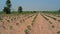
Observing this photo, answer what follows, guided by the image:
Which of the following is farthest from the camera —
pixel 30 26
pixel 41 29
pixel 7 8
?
pixel 7 8

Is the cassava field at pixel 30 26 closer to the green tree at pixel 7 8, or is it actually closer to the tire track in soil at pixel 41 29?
the tire track in soil at pixel 41 29

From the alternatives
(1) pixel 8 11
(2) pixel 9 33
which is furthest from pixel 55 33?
(1) pixel 8 11

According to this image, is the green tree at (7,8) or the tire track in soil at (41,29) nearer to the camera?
the tire track in soil at (41,29)

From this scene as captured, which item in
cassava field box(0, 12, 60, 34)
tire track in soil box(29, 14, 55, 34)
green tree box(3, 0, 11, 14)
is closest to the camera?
tire track in soil box(29, 14, 55, 34)

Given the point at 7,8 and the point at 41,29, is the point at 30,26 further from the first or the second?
the point at 7,8

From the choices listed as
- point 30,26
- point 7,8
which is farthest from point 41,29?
point 7,8

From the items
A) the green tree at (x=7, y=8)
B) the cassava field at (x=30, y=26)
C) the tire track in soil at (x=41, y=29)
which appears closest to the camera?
the tire track in soil at (x=41, y=29)

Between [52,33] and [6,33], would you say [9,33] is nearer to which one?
[6,33]

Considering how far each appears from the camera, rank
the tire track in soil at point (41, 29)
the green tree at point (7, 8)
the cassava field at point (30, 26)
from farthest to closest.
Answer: the green tree at point (7, 8) → the cassava field at point (30, 26) → the tire track in soil at point (41, 29)

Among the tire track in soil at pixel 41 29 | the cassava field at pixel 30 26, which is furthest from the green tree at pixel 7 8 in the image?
the tire track in soil at pixel 41 29

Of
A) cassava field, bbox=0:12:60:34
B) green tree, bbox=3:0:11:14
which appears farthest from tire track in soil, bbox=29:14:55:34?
green tree, bbox=3:0:11:14

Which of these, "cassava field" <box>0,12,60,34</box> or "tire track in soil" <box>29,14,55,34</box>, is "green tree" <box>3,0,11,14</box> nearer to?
"cassava field" <box>0,12,60,34</box>

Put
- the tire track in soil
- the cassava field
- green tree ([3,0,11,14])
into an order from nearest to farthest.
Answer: the tire track in soil < the cassava field < green tree ([3,0,11,14])

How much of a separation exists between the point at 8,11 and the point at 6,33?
7971 centimetres
